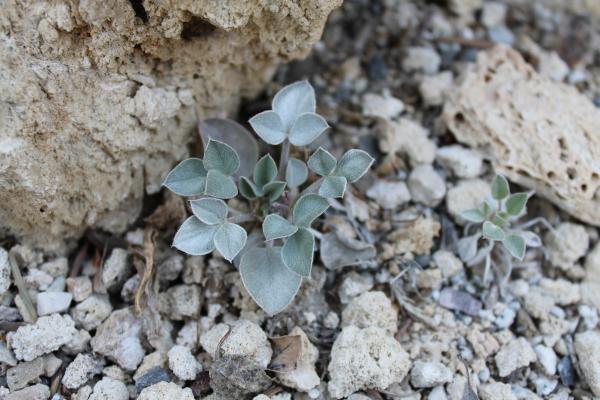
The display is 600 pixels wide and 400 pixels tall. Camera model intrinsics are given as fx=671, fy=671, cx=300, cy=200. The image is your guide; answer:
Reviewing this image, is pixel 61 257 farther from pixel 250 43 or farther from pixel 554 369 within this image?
pixel 554 369

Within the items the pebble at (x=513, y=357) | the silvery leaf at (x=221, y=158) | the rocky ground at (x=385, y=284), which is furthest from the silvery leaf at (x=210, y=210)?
the pebble at (x=513, y=357)

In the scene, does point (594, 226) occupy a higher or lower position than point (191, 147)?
lower

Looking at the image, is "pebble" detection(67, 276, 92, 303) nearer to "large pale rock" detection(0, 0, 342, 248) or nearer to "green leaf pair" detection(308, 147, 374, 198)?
"large pale rock" detection(0, 0, 342, 248)

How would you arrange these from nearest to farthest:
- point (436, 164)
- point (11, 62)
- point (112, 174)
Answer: point (11, 62) → point (112, 174) → point (436, 164)

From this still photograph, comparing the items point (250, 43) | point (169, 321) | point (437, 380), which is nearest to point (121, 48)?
point (250, 43)

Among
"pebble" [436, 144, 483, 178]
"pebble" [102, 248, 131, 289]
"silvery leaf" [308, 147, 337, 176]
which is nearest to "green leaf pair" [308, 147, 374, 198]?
"silvery leaf" [308, 147, 337, 176]

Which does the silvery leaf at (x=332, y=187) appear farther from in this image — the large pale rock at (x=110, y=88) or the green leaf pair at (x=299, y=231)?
the large pale rock at (x=110, y=88)

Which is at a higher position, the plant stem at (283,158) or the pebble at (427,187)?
the plant stem at (283,158)
